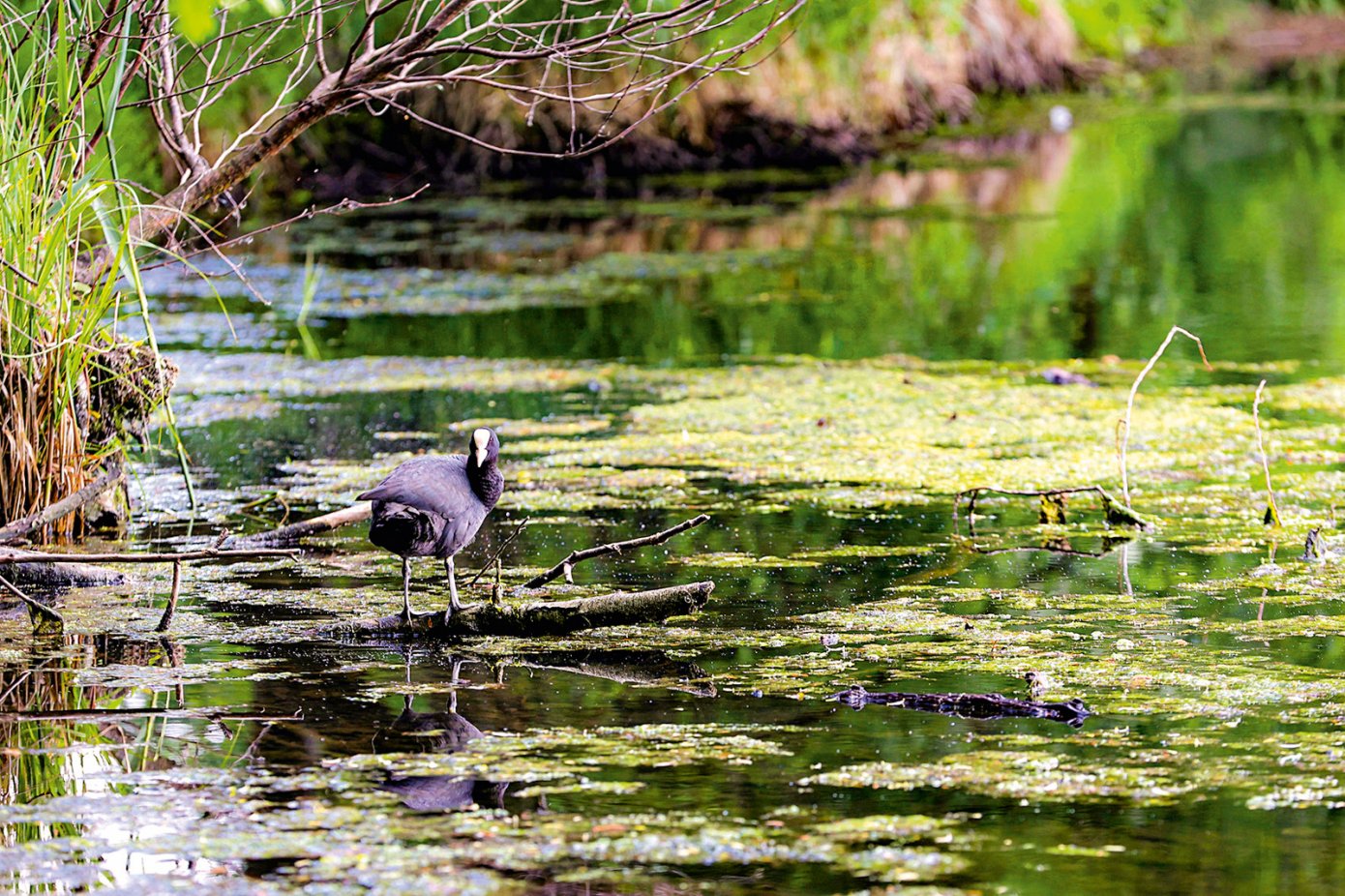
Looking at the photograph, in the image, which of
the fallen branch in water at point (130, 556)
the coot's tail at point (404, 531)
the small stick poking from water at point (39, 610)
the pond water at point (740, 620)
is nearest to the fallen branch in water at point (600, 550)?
the pond water at point (740, 620)

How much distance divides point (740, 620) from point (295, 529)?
1.43 meters

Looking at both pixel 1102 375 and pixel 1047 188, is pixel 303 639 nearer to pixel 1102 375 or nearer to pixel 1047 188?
pixel 1102 375

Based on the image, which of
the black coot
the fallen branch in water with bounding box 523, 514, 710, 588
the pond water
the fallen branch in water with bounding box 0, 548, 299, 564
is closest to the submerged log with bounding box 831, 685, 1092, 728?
the pond water

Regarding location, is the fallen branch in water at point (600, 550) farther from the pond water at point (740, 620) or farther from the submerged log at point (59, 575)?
the submerged log at point (59, 575)

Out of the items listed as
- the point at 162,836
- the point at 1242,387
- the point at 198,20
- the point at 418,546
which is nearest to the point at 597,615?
the point at 418,546

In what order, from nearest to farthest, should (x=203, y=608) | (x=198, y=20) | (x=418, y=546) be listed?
(x=198, y=20) < (x=418, y=546) < (x=203, y=608)

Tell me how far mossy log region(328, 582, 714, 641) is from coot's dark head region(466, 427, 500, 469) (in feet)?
1.11

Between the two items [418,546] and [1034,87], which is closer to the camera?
[418,546]

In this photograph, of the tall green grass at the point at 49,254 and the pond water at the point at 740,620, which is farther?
the tall green grass at the point at 49,254

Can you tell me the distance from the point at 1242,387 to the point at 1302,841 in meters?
5.35

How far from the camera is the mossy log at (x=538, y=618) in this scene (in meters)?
4.80

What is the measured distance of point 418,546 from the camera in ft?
15.9

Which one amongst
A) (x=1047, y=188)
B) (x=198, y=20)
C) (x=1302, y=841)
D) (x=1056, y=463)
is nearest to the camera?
(x=198, y=20)

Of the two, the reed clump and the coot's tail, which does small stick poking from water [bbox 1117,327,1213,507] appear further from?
the reed clump
